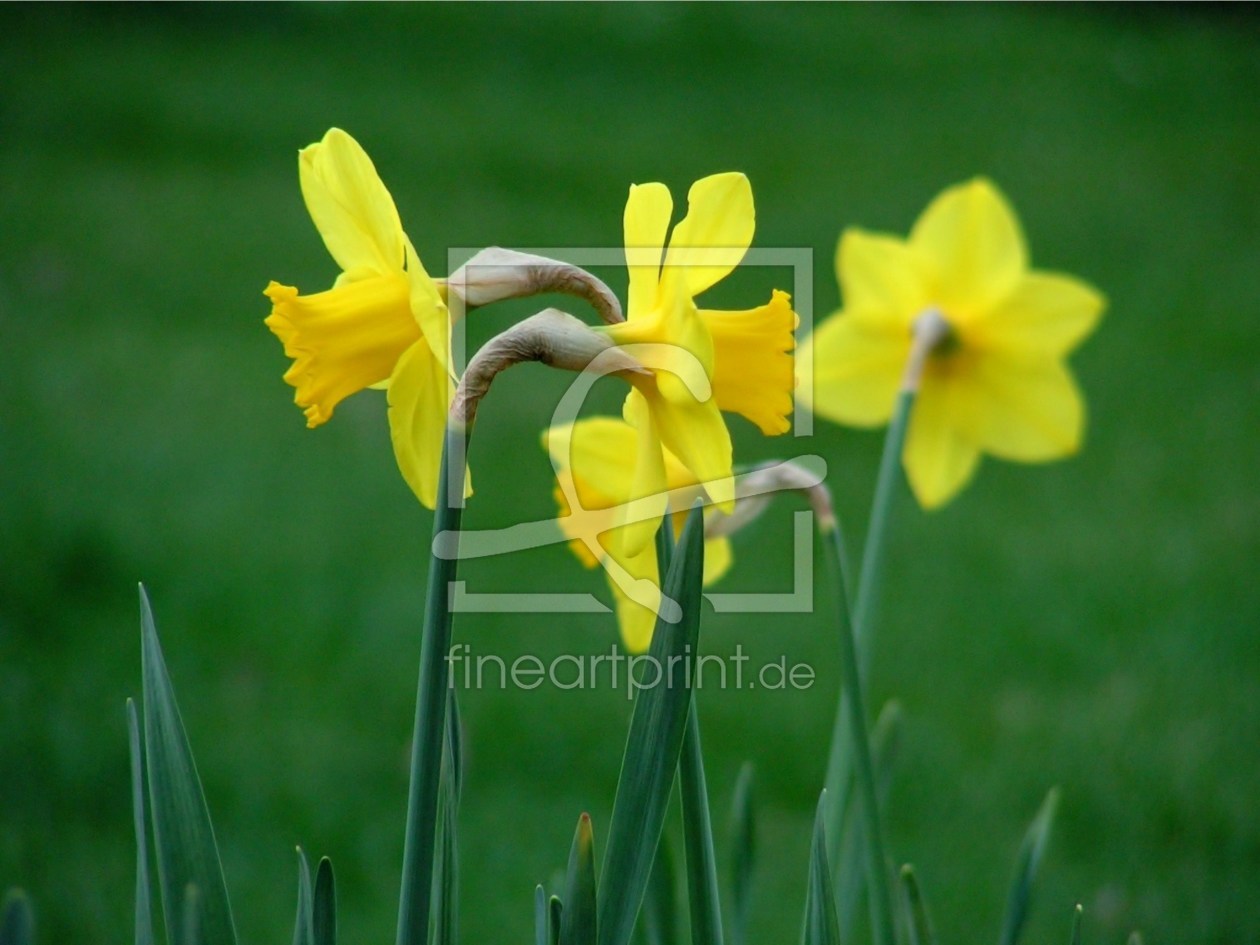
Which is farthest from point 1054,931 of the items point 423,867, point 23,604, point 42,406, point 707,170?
point 707,170

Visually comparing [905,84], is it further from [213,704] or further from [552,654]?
[213,704]

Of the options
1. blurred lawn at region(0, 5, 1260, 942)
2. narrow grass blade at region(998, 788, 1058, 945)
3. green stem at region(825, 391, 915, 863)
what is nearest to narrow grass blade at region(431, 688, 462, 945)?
green stem at region(825, 391, 915, 863)

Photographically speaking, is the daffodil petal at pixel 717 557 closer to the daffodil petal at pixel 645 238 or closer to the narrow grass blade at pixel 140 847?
the daffodil petal at pixel 645 238

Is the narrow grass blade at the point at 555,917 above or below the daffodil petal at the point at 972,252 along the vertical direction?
below

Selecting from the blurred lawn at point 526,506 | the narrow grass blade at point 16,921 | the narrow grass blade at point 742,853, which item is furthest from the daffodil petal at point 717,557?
the blurred lawn at point 526,506

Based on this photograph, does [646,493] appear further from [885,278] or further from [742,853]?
[885,278]

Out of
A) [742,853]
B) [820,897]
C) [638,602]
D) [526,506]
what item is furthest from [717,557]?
[526,506]
